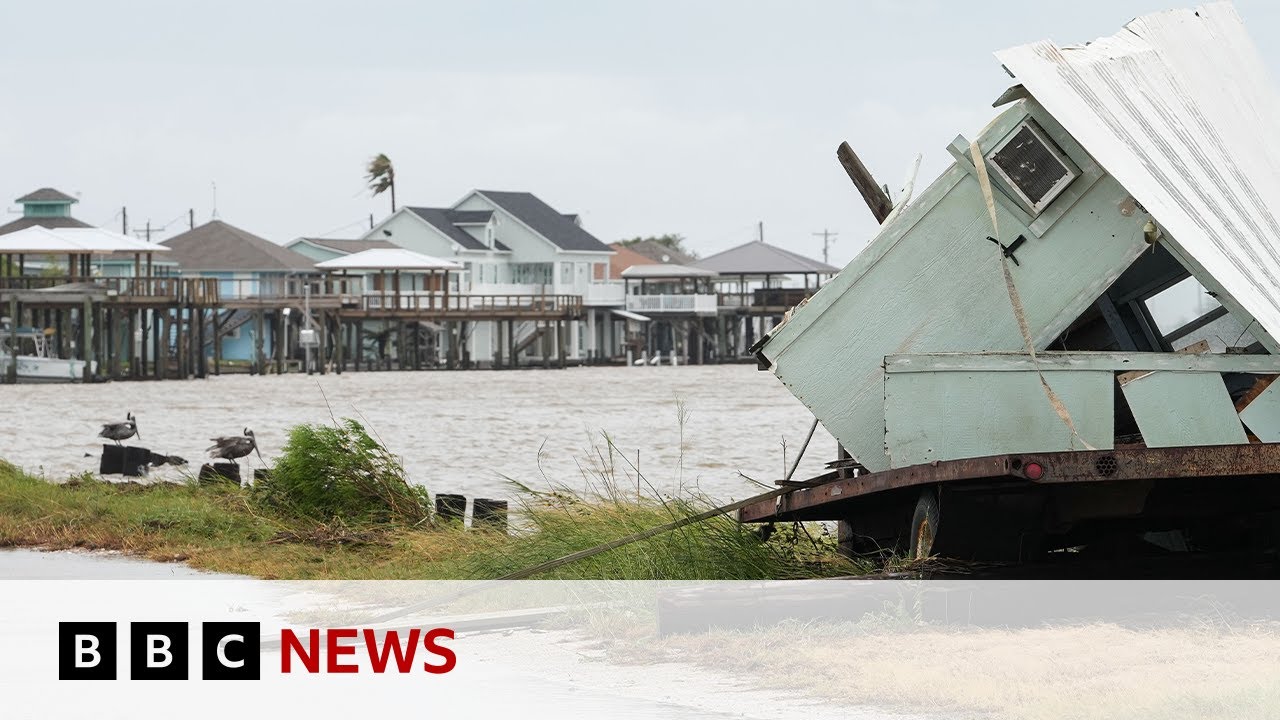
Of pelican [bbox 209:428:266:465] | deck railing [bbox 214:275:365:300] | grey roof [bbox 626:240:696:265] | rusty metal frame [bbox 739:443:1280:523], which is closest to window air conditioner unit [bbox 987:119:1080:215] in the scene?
rusty metal frame [bbox 739:443:1280:523]

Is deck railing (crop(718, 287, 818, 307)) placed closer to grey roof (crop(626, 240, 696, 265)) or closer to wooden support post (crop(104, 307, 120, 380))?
grey roof (crop(626, 240, 696, 265))

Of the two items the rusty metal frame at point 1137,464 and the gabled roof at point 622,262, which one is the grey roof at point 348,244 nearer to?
the gabled roof at point 622,262

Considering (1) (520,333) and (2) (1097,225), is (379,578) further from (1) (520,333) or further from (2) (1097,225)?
(1) (520,333)

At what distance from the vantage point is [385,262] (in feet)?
281

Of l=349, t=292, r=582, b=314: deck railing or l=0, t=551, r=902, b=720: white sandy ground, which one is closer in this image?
l=0, t=551, r=902, b=720: white sandy ground

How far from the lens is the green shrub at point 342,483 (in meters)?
14.0

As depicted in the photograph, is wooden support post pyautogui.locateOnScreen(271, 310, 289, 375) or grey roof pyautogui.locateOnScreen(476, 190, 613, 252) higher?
grey roof pyautogui.locateOnScreen(476, 190, 613, 252)

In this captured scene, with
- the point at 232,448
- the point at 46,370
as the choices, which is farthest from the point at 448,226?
the point at 232,448

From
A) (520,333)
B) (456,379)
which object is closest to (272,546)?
(456,379)

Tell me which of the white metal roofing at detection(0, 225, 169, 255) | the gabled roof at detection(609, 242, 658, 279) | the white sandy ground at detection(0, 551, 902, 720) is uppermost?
the gabled roof at detection(609, 242, 658, 279)

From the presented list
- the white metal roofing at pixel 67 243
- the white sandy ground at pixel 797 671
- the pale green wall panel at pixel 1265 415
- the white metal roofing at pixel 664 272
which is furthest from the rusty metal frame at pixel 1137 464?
the white metal roofing at pixel 664 272

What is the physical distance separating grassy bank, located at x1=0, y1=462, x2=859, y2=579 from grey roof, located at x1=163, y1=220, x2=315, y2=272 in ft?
254

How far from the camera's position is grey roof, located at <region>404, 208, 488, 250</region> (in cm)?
9431

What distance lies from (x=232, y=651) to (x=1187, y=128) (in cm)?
533
